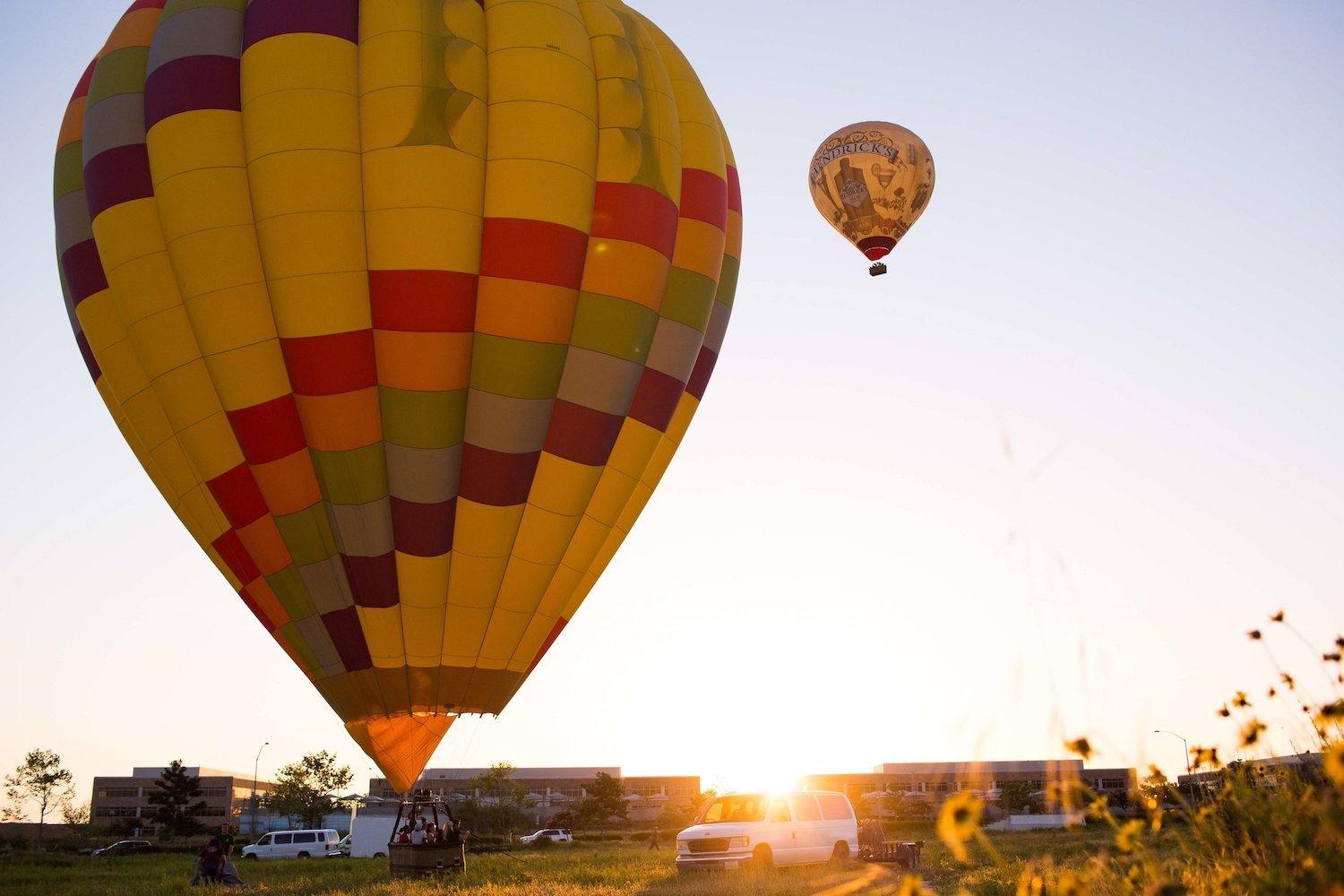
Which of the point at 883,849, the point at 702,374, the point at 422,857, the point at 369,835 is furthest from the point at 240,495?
the point at 369,835

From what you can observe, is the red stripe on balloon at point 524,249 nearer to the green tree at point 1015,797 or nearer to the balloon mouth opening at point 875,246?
the balloon mouth opening at point 875,246

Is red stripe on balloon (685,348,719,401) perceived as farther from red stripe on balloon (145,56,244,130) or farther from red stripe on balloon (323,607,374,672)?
red stripe on balloon (145,56,244,130)

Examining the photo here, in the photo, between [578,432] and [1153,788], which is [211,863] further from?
[1153,788]

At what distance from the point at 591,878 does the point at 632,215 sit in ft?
32.3

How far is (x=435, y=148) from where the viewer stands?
14430 mm

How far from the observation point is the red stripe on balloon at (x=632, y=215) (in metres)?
15.5

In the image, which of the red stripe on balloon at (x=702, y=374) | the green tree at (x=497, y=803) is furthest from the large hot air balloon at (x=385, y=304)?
the green tree at (x=497, y=803)

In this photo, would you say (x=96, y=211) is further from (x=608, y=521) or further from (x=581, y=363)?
(x=608, y=521)

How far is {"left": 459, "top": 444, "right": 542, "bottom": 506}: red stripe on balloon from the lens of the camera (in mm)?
15391

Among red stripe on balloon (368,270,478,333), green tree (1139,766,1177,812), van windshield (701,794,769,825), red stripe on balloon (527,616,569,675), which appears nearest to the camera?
green tree (1139,766,1177,812)

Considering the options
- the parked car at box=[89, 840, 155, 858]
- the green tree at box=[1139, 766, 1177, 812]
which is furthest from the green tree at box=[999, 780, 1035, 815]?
the green tree at box=[1139, 766, 1177, 812]

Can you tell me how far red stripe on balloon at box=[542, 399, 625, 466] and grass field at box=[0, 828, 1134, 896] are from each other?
592 centimetres

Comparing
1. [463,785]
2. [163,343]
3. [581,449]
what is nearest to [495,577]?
[581,449]

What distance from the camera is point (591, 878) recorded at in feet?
53.0
